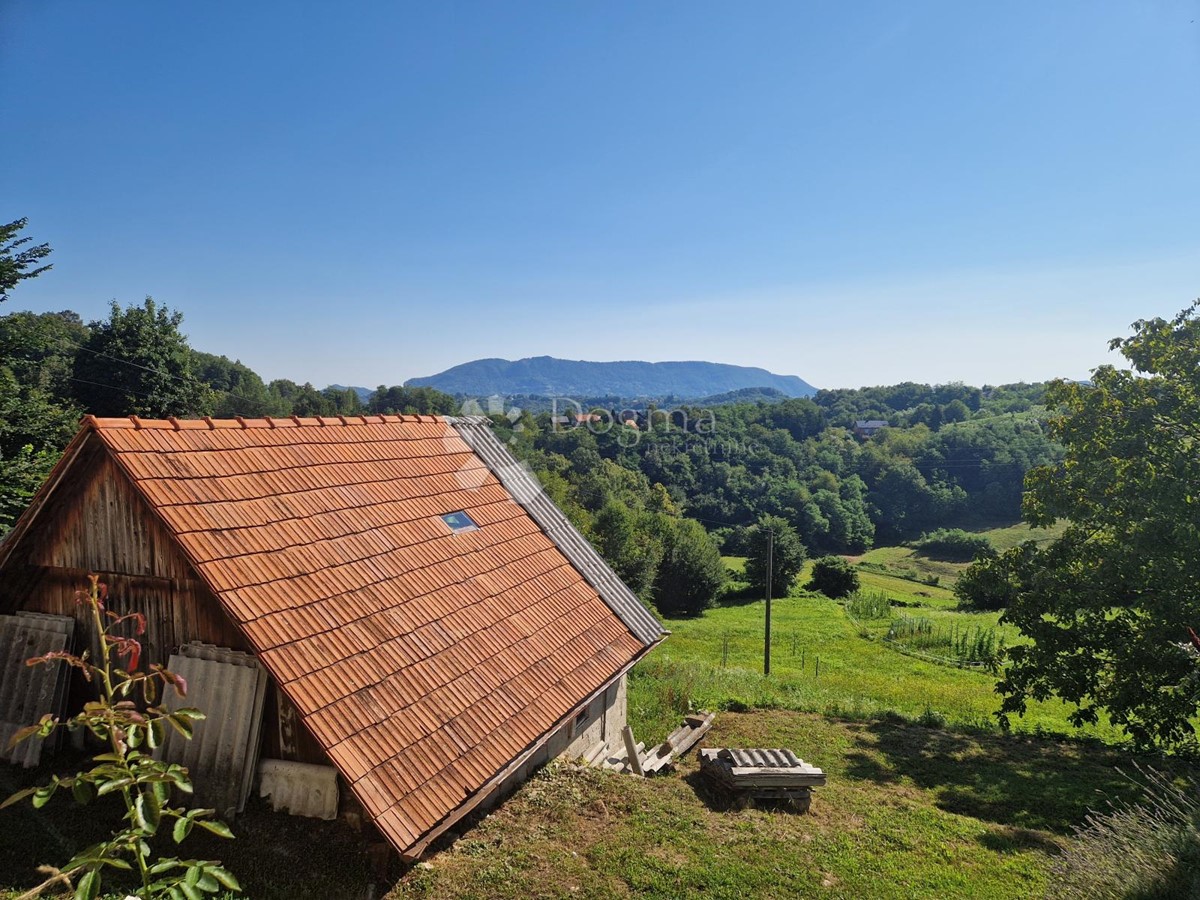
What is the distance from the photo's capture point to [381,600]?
7.67m

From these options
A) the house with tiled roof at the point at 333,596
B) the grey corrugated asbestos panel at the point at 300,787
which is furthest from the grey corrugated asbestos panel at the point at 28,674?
the grey corrugated asbestos panel at the point at 300,787

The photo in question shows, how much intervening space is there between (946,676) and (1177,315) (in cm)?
1674

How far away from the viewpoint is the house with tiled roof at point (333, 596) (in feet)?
20.6

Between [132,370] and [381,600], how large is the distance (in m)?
31.1

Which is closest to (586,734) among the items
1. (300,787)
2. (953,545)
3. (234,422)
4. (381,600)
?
(381,600)

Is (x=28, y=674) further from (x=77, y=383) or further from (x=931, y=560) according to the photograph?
(x=931, y=560)

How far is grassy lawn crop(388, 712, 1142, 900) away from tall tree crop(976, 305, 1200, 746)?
2140 millimetres

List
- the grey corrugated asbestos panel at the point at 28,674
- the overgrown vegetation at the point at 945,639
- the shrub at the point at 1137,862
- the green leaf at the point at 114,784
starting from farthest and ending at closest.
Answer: the overgrown vegetation at the point at 945,639
the grey corrugated asbestos panel at the point at 28,674
the shrub at the point at 1137,862
the green leaf at the point at 114,784

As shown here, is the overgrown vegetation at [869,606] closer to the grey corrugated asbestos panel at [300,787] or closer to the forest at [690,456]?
the forest at [690,456]

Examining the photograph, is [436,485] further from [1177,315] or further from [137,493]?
[1177,315]

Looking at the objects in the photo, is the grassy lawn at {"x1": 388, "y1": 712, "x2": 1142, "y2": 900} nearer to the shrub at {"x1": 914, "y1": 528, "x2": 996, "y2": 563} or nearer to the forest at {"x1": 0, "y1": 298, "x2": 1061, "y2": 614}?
the forest at {"x1": 0, "y1": 298, "x2": 1061, "y2": 614}

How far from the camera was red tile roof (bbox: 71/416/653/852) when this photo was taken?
6266 mm

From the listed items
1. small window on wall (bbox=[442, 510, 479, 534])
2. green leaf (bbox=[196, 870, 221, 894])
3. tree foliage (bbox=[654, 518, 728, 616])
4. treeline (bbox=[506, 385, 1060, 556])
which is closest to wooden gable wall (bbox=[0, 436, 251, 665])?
small window on wall (bbox=[442, 510, 479, 534])

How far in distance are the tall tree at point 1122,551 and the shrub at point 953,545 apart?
2155 inches
